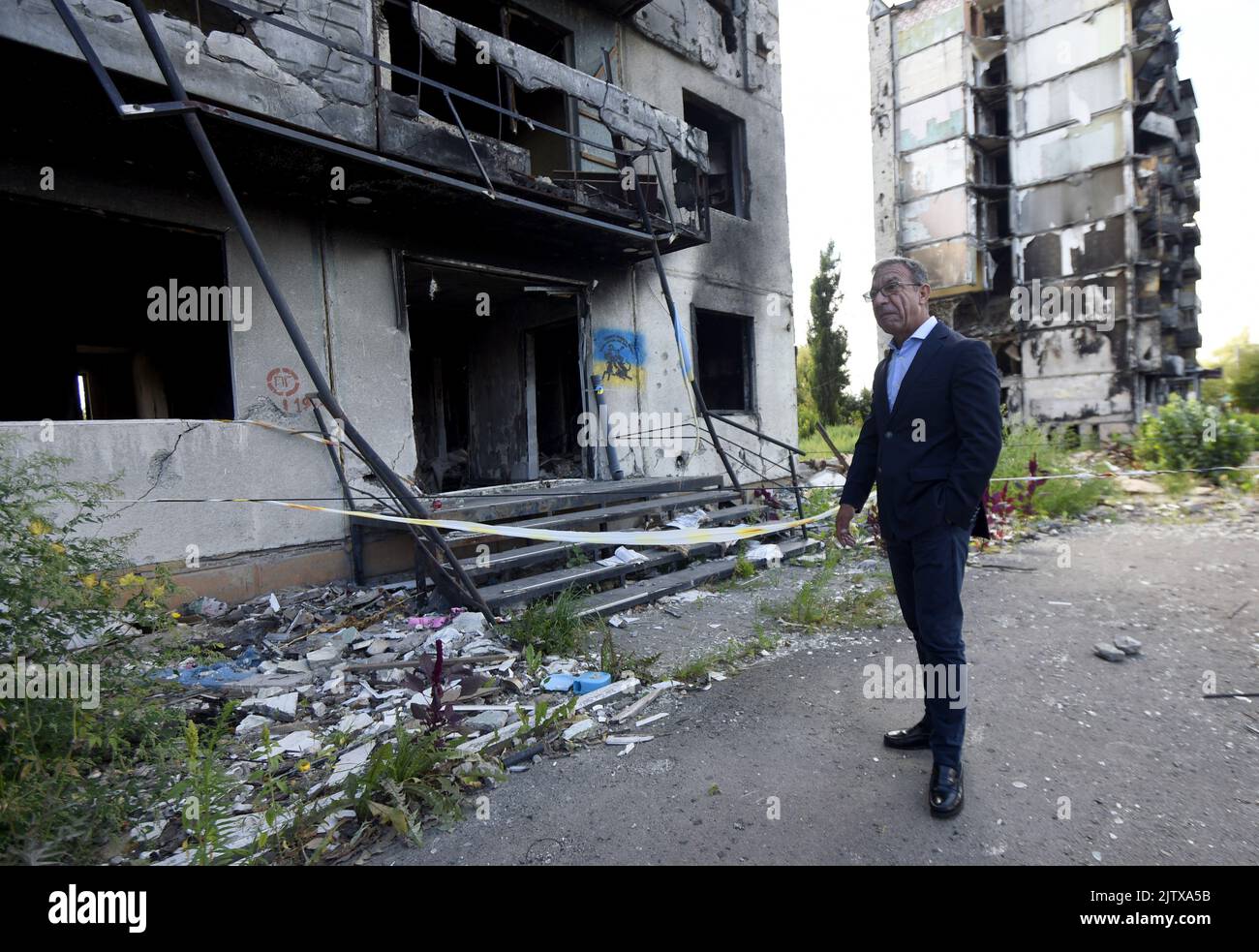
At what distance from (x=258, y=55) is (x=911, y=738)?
6.28m

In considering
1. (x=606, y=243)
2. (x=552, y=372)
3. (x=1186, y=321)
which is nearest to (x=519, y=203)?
(x=606, y=243)

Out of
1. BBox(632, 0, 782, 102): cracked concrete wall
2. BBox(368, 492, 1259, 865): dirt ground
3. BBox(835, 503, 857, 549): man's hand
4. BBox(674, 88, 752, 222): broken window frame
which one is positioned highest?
BBox(632, 0, 782, 102): cracked concrete wall

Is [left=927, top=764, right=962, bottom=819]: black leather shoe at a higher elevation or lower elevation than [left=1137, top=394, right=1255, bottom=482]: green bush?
lower

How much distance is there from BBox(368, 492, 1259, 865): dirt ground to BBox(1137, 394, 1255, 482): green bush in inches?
315

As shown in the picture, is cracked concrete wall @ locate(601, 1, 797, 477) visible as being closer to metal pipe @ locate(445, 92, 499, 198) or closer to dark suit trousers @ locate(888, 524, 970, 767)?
metal pipe @ locate(445, 92, 499, 198)

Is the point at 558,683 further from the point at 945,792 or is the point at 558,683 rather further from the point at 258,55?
the point at 258,55

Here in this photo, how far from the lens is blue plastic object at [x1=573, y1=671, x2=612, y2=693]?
387 centimetres

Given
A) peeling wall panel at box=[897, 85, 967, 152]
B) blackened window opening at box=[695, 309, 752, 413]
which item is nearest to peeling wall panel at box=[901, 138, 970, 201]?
peeling wall panel at box=[897, 85, 967, 152]

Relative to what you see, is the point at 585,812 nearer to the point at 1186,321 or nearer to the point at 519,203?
the point at 519,203

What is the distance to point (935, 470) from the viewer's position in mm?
2652

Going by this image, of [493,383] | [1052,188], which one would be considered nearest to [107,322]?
[493,383]

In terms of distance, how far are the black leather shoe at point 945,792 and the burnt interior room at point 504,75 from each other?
25.2 feet

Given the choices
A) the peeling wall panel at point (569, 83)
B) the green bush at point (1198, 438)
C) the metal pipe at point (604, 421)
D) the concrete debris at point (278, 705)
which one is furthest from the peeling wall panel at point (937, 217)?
the concrete debris at point (278, 705)

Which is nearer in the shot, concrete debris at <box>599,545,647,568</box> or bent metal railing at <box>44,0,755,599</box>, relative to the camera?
bent metal railing at <box>44,0,755,599</box>
